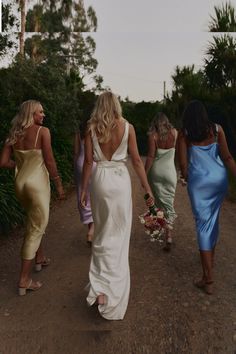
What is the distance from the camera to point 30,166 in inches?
159

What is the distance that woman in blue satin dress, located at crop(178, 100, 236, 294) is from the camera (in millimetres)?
4020

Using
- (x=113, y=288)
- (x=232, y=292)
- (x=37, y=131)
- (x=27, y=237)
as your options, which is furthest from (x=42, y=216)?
(x=232, y=292)

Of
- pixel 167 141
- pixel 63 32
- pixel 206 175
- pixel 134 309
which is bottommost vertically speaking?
pixel 134 309

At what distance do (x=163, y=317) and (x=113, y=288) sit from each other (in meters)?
0.55

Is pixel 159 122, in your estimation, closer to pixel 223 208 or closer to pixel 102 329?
pixel 102 329

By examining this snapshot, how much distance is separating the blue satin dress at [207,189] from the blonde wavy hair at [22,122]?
174 centimetres

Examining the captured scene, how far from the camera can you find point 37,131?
3980mm

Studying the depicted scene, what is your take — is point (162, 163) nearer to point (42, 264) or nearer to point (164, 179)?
point (164, 179)

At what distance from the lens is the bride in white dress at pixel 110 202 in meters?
3.44

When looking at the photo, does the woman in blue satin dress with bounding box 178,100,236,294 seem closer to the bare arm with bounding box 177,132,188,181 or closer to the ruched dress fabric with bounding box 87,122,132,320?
the bare arm with bounding box 177,132,188,181

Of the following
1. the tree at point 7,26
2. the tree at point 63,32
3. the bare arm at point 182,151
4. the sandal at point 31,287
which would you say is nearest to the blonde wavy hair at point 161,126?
the bare arm at point 182,151

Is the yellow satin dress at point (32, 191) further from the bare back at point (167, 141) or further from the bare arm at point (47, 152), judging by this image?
the bare back at point (167, 141)

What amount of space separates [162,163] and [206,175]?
1.63 m

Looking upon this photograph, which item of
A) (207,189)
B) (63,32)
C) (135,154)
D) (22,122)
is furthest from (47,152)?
(63,32)
